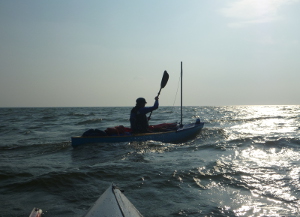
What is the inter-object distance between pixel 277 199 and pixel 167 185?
5.85ft

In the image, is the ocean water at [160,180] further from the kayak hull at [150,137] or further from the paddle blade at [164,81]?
the paddle blade at [164,81]

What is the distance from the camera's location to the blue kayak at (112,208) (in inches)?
109

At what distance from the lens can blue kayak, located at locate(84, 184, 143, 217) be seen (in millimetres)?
2775

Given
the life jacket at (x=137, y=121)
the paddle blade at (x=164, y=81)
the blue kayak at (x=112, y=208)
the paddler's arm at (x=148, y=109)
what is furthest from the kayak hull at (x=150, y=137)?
the blue kayak at (x=112, y=208)

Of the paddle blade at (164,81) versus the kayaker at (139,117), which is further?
the paddle blade at (164,81)

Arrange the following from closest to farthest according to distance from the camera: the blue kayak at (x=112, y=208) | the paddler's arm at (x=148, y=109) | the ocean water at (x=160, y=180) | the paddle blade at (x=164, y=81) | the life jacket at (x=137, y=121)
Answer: the blue kayak at (x=112, y=208) < the ocean water at (x=160, y=180) < the paddler's arm at (x=148, y=109) < the life jacket at (x=137, y=121) < the paddle blade at (x=164, y=81)

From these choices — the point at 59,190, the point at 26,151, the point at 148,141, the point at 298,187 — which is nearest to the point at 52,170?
the point at 59,190

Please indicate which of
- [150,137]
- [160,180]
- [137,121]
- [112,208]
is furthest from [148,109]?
[112,208]

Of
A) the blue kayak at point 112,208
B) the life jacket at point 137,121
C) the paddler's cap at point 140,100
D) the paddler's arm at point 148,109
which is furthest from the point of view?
the life jacket at point 137,121

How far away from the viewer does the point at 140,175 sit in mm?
5465

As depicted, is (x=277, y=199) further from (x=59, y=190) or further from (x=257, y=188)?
(x=59, y=190)

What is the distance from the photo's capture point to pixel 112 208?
113 inches

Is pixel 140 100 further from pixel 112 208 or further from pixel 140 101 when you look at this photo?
pixel 112 208

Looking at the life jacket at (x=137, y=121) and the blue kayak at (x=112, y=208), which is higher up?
the life jacket at (x=137, y=121)
